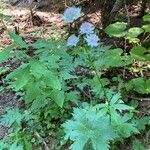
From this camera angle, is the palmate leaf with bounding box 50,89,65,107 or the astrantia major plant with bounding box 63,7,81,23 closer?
the astrantia major plant with bounding box 63,7,81,23

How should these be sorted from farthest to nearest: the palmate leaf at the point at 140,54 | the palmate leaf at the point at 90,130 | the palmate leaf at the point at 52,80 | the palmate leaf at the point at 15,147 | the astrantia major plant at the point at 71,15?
the palmate leaf at the point at 140,54, the palmate leaf at the point at 15,147, the palmate leaf at the point at 52,80, the palmate leaf at the point at 90,130, the astrantia major plant at the point at 71,15

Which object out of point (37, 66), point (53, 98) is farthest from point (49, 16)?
point (37, 66)

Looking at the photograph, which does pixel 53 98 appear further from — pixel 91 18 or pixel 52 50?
pixel 91 18

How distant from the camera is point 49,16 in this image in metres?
5.77

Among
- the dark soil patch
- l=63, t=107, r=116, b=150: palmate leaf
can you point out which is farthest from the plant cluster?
the dark soil patch

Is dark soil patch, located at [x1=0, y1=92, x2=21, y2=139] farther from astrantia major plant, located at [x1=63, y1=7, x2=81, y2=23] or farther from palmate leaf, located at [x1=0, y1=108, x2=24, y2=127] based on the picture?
astrantia major plant, located at [x1=63, y1=7, x2=81, y2=23]

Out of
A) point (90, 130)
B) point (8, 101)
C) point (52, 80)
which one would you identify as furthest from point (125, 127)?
point (8, 101)

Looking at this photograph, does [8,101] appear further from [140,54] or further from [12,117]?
[140,54]

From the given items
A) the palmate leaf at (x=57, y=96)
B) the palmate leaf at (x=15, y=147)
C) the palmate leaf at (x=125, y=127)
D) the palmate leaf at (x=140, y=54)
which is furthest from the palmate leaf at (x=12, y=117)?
the palmate leaf at (x=140, y=54)

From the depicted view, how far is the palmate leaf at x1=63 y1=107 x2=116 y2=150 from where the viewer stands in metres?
2.64

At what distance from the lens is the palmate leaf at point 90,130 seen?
2643mm

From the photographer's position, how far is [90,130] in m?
2.70

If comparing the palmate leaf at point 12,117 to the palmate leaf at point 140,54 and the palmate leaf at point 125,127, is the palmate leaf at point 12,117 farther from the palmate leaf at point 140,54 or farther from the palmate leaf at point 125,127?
the palmate leaf at point 140,54

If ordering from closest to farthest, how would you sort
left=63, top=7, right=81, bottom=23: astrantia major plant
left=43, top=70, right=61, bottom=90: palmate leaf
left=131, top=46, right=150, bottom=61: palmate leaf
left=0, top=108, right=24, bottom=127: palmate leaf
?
left=63, top=7, right=81, bottom=23: astrantia major plant, left=43, top=70, right=61, bottom=90: palmate leaf, left=0, top=108, right=24, bottom=127: palmate leaf, left=131, top=46, right=150, bottom=61: palmate leaf
